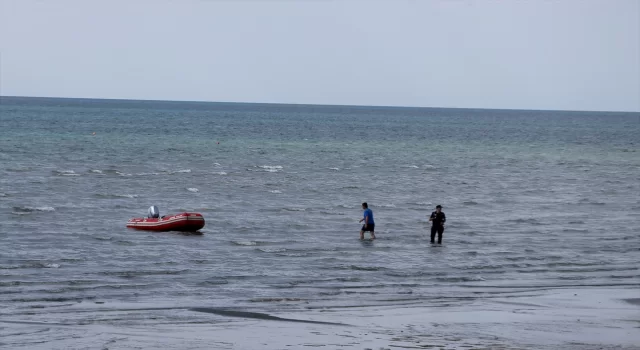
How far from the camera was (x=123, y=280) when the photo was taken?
66.4ft

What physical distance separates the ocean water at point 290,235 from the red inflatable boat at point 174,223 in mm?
420

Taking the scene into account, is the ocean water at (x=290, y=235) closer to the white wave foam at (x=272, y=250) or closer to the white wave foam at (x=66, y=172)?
the white wave foam at (x=66, y=172)

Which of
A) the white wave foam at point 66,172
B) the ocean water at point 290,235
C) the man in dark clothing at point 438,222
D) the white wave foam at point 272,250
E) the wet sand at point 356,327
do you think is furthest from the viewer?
the white wave foam at point 66,172

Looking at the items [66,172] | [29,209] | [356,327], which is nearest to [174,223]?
[29,209]

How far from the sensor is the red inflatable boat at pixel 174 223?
29.2 m

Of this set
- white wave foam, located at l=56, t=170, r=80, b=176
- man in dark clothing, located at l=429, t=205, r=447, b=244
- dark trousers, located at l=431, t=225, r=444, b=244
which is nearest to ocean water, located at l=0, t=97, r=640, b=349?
white wave foam, located at l=56, t=170, r=80, b=176

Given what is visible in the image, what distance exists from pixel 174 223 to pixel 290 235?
3796 millimetres

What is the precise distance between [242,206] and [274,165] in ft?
77.0

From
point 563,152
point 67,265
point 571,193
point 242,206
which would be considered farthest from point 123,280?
point 563,152

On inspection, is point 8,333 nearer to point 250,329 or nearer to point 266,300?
point 250,329

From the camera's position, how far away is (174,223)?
29.5 metres

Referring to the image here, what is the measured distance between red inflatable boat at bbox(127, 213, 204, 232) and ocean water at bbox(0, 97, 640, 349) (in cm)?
42

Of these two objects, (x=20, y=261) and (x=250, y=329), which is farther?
(x=20, y=261)

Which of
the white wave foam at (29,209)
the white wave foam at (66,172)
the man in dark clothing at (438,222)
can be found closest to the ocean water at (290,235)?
the white wave foam at (66,172)
